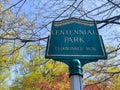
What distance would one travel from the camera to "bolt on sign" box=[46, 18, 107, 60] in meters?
1.92

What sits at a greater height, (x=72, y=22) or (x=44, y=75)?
(x=44, y=75)

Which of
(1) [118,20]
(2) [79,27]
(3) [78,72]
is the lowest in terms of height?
(3) [78,72]

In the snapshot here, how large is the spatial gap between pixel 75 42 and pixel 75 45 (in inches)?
1.0

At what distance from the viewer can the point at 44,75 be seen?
11383 mm

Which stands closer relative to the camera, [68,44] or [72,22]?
[68,44]

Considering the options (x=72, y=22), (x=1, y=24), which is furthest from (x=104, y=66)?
(x=72, y=22)

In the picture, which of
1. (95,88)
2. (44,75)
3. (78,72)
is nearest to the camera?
(78,72)

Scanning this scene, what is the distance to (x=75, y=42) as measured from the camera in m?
1.96

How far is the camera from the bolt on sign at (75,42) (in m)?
1.92

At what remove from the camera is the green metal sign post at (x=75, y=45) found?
1909 millimetres

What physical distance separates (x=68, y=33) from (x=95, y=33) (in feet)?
0.65

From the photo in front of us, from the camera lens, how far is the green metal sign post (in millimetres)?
1909

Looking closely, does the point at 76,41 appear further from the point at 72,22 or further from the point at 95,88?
the point at 95,88

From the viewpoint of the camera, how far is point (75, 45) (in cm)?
194
